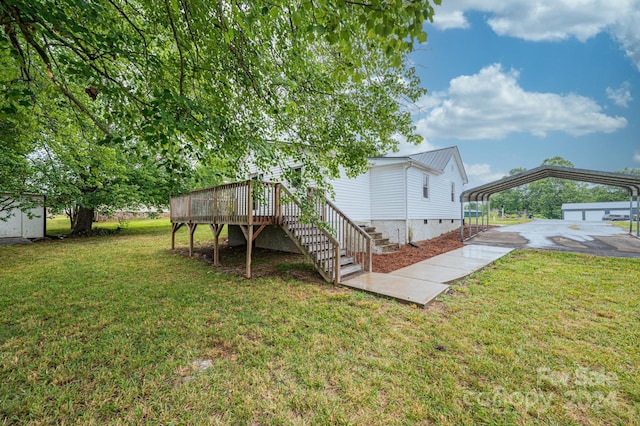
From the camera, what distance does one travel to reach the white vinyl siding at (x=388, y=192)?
10.8 meters

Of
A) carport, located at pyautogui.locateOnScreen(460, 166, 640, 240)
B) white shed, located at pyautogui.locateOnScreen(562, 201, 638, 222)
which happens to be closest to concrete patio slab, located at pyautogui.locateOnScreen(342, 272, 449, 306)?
carport, located at pyautogui.locateOnScreen(460, 166, 640, 240)

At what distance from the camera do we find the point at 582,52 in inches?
755

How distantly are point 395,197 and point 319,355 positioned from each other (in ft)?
29.6

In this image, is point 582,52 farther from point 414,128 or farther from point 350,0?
point 350,0

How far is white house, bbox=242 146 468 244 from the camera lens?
1050 cm

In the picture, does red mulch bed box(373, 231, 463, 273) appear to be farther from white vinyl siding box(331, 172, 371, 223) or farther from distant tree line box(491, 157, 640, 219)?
distant tree line box(491, 157, 640, 219)

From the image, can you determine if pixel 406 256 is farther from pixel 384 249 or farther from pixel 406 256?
pixel 384 249

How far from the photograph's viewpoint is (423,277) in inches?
234

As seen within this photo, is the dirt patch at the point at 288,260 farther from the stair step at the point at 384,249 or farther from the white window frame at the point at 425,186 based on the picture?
the white window frame at the point at 425,186

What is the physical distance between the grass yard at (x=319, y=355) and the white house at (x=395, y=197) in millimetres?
5374

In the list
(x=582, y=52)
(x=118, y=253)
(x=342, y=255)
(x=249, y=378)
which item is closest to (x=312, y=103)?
(x=342, y=255)

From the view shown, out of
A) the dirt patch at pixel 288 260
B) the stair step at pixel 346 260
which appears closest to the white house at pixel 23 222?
the dirt patch at pixel 288 260

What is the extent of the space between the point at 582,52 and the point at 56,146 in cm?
3242

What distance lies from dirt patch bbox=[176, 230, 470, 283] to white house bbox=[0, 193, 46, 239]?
33.3 ft
